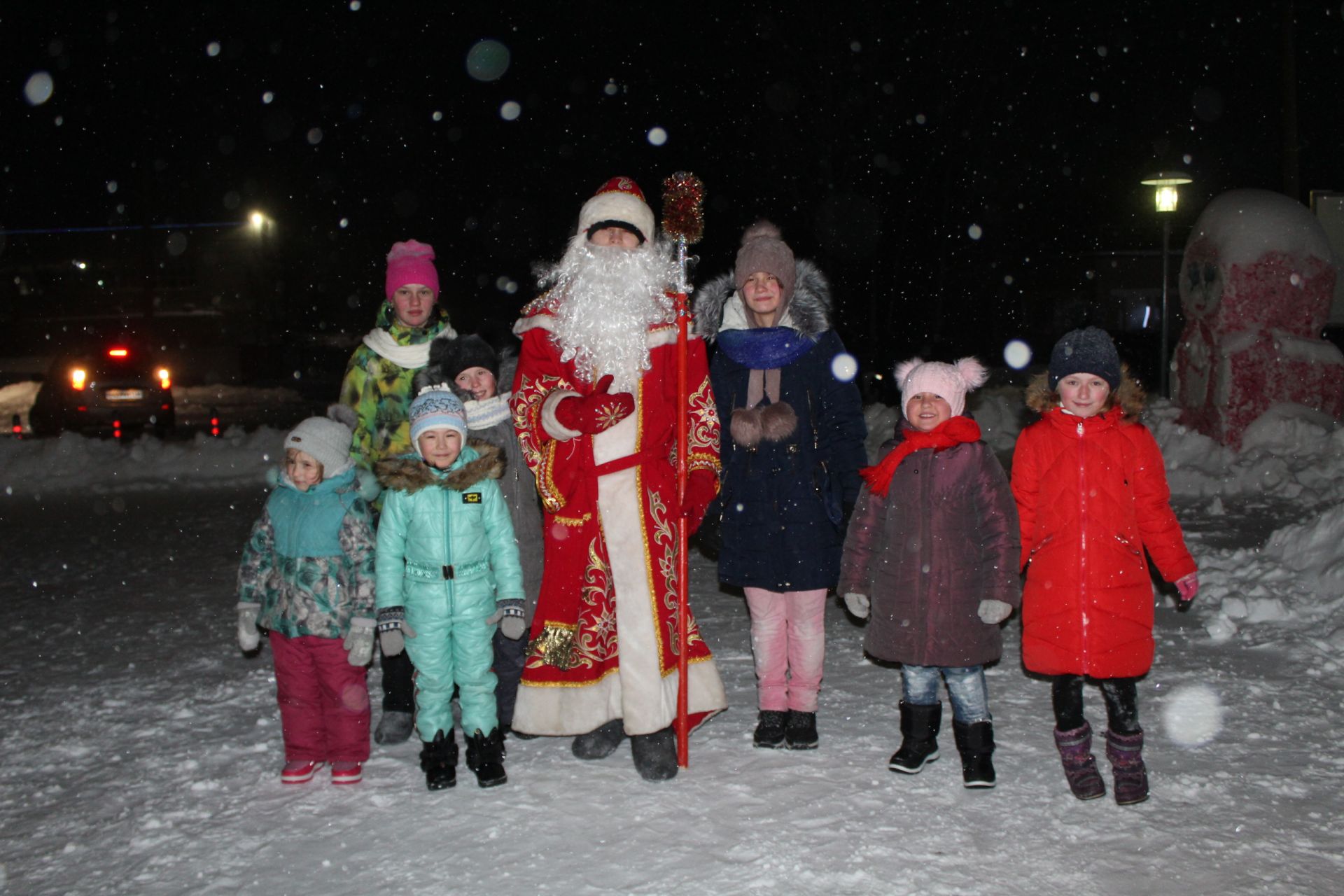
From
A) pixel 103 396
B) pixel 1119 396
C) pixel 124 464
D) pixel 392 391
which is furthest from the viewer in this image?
pixel 103 396

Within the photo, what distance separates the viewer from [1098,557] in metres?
3.78

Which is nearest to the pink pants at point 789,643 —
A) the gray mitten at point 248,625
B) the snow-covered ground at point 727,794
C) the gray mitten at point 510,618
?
the snow-covered ground at point 727,794

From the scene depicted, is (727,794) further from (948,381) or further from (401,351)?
(401,351)

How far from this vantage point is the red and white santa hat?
13.5 ft

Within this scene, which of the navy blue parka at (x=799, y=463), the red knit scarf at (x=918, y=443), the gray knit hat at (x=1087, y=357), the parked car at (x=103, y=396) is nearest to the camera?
the gray knit hat at (x=1087, y=357)

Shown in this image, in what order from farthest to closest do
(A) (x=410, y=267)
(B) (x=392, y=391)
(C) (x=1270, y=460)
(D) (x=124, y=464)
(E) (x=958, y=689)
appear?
(D) (x=124, y=464) → (C) (x=1270, y=460) → (A) (x=410, y=267) → (B) (x=392, y=391) → (E) (x=958, y=689)

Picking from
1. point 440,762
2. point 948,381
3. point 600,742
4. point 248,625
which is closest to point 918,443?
point 948,381

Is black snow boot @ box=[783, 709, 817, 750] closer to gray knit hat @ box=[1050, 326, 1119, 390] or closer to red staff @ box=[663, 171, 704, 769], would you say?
red staff @ box=[663, 171, 704, 769]

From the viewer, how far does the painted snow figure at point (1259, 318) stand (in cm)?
1092

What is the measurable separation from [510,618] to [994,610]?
1709 mm

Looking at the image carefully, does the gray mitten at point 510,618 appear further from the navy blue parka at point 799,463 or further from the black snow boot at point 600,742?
the navy blue parka at point 799,463

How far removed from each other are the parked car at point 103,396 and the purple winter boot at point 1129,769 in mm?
15053

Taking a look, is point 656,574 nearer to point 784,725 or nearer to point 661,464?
point 661,464

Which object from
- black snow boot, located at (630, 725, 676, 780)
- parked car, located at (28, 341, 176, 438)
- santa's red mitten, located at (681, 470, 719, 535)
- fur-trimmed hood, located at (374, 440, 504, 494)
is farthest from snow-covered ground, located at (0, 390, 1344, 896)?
parked car, located at (28, 341, 176, 438)
